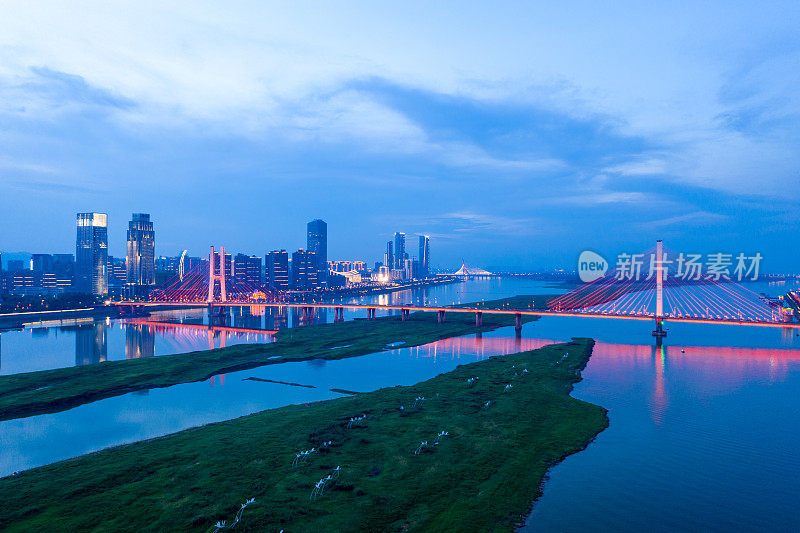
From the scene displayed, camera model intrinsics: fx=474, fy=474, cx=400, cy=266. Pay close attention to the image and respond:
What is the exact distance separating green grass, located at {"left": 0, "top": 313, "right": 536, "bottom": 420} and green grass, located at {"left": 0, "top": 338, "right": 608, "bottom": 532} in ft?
50.0

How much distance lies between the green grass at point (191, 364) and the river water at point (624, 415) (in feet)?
6.49

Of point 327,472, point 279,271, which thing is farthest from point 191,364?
point 279,271

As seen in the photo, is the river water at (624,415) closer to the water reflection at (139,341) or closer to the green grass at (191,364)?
the water reflection at (139,341)

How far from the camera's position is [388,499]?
1792cm

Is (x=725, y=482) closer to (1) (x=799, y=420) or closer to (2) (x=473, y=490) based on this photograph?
(2) (x=473, y=490)

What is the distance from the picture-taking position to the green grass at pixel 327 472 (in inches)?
647

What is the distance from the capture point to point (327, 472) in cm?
2002

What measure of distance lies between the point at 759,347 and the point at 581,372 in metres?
31.8

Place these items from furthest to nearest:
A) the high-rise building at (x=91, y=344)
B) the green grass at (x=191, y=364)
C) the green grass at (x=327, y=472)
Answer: the high-rise building at (x=91, y=344), the green grass at (x=191, y=364), the green grass at (x=327, y=472)

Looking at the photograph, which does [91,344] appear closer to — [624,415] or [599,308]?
[624,415]

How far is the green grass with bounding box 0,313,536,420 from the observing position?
35.7m

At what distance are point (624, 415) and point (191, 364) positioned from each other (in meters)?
40.0

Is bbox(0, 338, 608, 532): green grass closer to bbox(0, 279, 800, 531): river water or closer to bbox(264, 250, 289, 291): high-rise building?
bbox(0, 279, 800, 531): river water

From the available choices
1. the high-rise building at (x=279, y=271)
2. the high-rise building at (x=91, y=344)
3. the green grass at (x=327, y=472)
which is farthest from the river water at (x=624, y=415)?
the high-rise building at (x=279, y=271)
